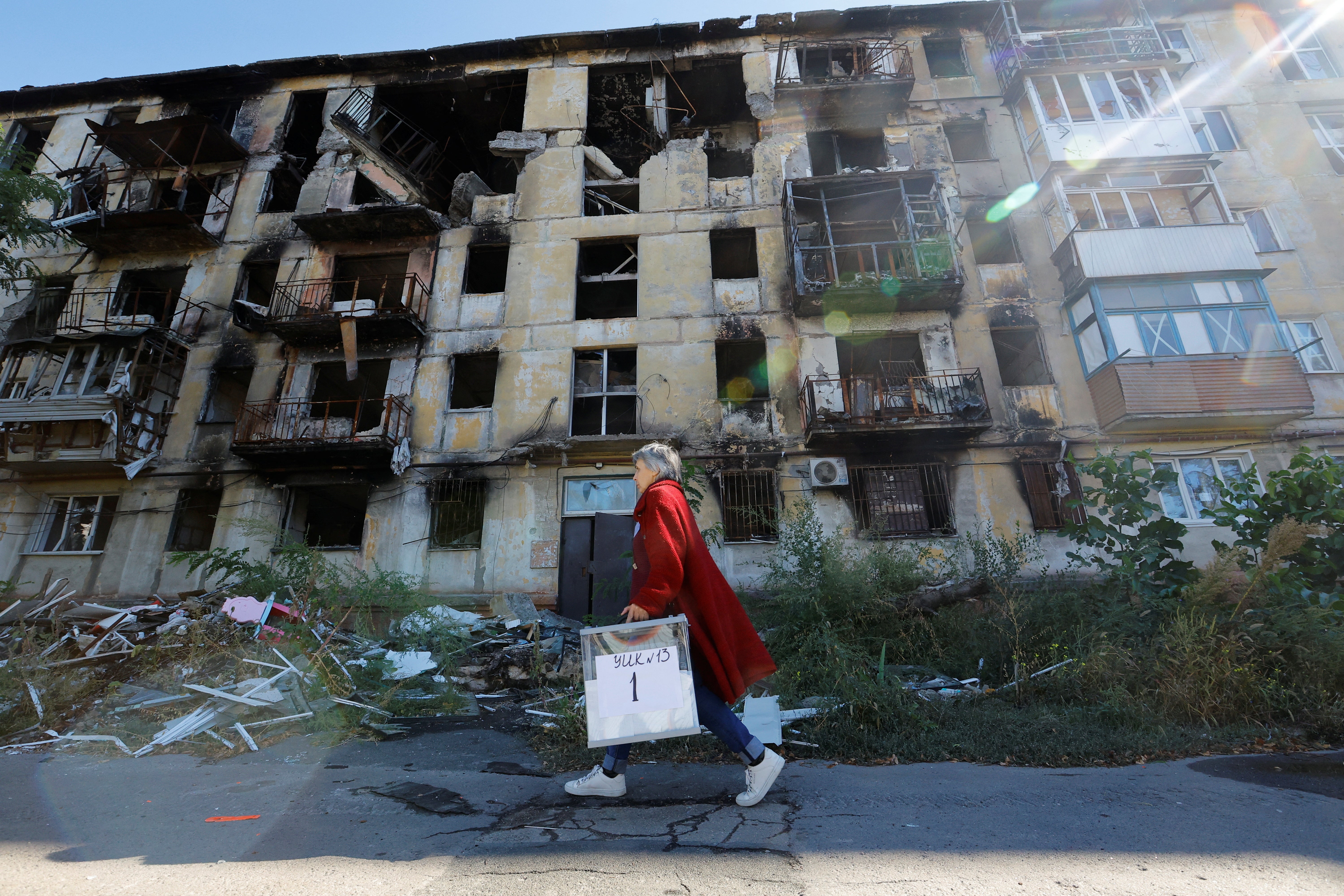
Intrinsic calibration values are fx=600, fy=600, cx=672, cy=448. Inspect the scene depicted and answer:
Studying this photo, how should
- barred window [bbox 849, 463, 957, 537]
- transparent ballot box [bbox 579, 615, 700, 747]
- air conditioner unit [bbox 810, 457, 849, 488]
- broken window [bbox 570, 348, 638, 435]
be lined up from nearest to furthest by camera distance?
transparent ballot box [bbox 579, 615, 700, 747], barred window [bbox 849, 463, 957, 537], air conditioner unit [bbox 810, 457, 849, 488], broken window [bbox 570, 348, 638, 435]

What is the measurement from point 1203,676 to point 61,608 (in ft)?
52.0

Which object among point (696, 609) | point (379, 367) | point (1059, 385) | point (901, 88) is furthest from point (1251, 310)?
point (379, 367)

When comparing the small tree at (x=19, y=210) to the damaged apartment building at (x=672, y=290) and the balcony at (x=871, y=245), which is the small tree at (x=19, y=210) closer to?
the damaged apartment building at (x=672, y=290)

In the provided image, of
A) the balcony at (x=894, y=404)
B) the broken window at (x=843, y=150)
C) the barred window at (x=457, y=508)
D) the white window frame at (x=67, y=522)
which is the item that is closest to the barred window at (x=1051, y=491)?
the balcony at (x=894, y=404)

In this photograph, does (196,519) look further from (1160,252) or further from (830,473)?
(1160,252)

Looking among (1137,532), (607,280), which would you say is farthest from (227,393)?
Result: (1137,532)

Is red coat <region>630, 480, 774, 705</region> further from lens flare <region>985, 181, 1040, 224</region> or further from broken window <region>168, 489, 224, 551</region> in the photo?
lens flare <region>985, 181, 1040, 224</region>

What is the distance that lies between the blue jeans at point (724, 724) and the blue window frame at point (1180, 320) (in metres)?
12.7

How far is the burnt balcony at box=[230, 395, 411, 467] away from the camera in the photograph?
12.5m

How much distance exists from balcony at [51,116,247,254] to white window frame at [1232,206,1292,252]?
25.4m

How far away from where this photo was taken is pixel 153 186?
640 inches

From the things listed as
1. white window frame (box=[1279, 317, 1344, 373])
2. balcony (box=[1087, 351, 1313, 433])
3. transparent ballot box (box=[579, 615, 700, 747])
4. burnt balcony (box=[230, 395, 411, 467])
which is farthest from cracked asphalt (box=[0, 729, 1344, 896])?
white window frame (box=[1279, 317, 1344, 373])

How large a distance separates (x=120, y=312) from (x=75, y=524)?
215 inches

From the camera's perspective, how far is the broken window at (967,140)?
51.2ft
